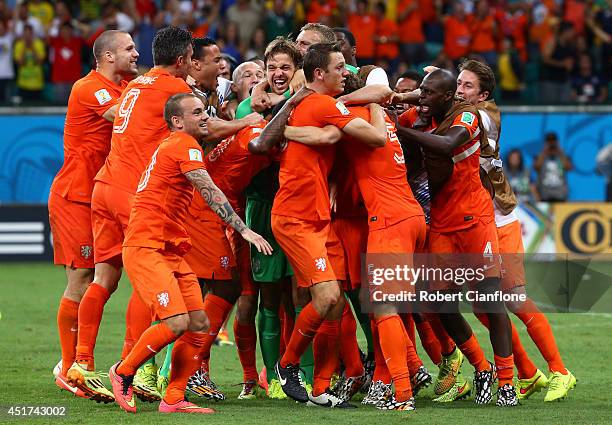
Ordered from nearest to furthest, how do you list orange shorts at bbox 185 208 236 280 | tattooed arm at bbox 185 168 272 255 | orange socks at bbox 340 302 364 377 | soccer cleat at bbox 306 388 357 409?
tattooed arm at bbox 185 168 272 255 < soccer cleat at bbox 306 388 357 409 < orange shorts at bbox 185 208 236 280 < orange socks at bbox 340 302 364 377

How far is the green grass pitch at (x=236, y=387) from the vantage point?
319 inches

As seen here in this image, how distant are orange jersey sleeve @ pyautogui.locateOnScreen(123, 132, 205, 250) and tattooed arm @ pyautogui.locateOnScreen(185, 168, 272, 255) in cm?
7

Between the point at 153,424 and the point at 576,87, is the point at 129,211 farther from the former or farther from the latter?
the point at 576,87

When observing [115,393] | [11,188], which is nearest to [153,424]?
[115,393]

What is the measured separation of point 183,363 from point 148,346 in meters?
0.38

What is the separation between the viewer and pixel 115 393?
27.3 feet

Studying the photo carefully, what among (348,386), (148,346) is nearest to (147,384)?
(148,346)

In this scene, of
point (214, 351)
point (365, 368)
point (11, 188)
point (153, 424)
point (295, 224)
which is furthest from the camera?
point (11, 188)

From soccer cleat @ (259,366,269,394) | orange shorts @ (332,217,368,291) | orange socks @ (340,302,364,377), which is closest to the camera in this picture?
orange shorts @ (332,217,368,291)

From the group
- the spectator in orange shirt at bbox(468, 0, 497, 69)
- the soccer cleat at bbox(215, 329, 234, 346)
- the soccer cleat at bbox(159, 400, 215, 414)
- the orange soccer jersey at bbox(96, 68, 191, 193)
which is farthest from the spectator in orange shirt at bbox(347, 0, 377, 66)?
the soccer cleat at bbox(159, 400, 215, 414)

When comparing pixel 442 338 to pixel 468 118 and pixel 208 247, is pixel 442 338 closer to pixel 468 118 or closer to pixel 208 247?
pixel 468 118

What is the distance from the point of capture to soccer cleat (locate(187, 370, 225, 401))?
30.3 ft

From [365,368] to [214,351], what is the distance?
2.55 metres

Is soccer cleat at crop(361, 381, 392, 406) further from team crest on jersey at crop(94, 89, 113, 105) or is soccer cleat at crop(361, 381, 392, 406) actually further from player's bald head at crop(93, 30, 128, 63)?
player's bald head at crop(93, 30, 128, 63)
